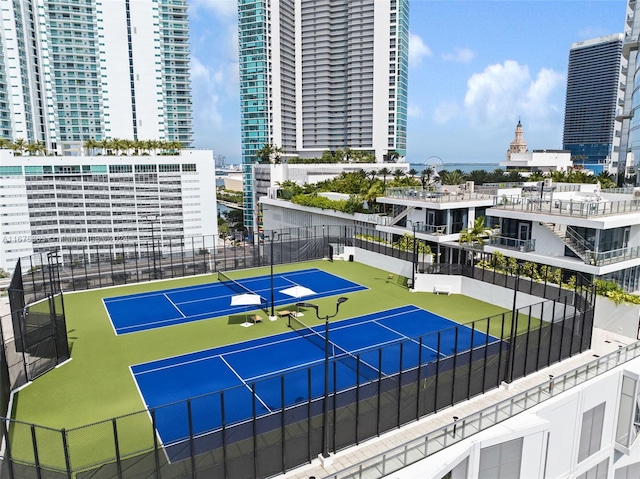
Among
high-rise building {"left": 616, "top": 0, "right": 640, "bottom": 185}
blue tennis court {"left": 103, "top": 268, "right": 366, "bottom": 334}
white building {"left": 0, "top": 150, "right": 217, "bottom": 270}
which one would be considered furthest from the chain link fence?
white building {"left": 0, "top": 150, "right": 217, "bottom": 270}

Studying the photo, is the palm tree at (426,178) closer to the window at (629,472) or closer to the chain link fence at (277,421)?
the chain link fence at (277,421)

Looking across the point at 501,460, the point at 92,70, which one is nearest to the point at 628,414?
the point at 501,460

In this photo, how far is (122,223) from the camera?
9288 centimetres

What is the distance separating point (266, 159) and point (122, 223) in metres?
32.4

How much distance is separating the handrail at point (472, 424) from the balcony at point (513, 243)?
11.0m

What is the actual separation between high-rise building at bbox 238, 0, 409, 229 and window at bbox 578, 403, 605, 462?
9256 cm

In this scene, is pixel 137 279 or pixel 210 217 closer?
pixel 137 279

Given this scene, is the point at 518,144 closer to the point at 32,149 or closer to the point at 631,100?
the point at 631,100

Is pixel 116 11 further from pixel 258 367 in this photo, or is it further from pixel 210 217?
pixel 258 367

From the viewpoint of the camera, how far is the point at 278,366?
63.5 feet

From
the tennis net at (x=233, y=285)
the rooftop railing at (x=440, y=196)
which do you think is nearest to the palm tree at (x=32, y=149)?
→ the tennis net at (x=233, y=285)

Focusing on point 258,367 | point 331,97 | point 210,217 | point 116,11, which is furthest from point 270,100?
point 258,367

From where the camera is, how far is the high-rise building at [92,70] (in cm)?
10019

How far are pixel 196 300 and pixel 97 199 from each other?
71129mm
